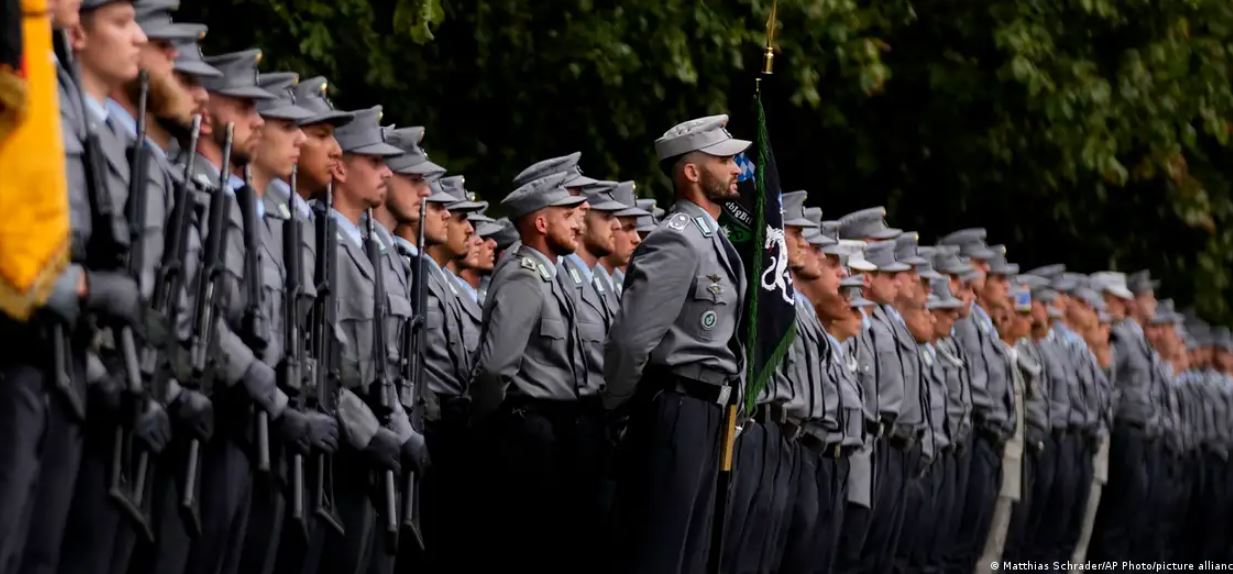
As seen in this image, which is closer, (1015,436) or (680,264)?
(680,264)

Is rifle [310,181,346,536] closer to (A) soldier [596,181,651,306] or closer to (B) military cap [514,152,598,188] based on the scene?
(B) military cap [514,152,598,188]

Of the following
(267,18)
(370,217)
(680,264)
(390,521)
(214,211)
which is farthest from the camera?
(267,18)

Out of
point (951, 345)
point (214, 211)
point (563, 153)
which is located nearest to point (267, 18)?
point (563, 153)

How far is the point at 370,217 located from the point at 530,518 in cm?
204

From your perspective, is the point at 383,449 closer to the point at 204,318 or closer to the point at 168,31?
the point at 204,318

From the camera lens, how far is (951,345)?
16.2m

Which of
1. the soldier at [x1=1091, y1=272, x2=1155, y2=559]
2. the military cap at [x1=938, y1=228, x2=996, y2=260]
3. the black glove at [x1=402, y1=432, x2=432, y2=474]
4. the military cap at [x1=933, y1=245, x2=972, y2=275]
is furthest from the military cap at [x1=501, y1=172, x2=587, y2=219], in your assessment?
the soldier at [x1=1091, y1=272, x2=1155, y2=559]

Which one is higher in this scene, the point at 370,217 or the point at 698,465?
the point at 370,217

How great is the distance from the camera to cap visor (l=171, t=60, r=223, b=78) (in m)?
8.32

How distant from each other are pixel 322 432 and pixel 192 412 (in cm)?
86

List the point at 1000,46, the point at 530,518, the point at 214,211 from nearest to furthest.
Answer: the point at 214,211
the point at 530,518
the point at 1000,46

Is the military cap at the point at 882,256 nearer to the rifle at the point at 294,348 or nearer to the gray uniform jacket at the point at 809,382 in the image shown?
the gray uniform jacket at the point at 809,382

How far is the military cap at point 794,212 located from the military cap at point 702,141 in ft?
8.44

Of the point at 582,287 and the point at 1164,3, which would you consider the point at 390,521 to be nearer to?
the point at 582,287
